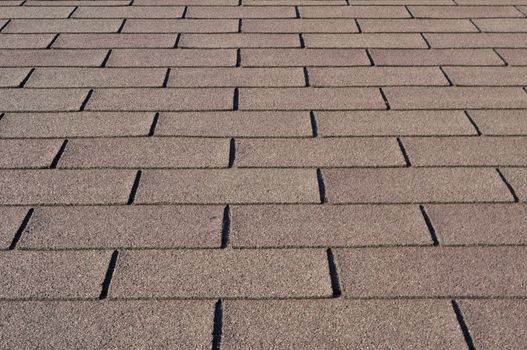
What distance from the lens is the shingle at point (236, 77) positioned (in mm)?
4059

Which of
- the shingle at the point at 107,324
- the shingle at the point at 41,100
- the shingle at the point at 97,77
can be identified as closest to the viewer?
the shingle at the point at 107,324

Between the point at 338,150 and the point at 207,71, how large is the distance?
1.21 m

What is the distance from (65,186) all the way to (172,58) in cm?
160

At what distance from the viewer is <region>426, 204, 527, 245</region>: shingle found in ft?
8.86

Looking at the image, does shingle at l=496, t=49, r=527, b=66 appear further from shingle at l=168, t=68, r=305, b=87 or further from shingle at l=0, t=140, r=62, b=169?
shingle at l=0, t=140, r=62, b=169

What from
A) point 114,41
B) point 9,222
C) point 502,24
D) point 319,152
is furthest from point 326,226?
point 502,24

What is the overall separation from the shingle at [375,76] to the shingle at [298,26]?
0.72 metres

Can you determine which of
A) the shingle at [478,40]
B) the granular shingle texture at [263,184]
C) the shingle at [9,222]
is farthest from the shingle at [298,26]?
the shingle at [9,222]

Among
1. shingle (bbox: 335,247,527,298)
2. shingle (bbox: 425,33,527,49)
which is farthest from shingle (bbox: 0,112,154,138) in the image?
shingle (bbox: 425,33,527,49)

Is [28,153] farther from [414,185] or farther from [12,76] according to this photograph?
[414,185]

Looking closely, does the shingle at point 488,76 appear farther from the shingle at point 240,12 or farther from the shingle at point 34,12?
the shingle at point 34,12

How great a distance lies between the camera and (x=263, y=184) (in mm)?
3057

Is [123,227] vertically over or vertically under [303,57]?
over

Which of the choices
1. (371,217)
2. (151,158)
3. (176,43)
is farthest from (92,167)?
(176,43)
